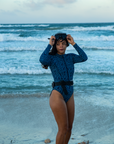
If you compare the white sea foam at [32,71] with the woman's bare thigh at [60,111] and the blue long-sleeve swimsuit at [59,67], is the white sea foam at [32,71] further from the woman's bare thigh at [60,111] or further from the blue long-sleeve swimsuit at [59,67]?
the woman's bare thigh at [60,111]

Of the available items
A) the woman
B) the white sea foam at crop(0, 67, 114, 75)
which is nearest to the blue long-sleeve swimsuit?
the woman

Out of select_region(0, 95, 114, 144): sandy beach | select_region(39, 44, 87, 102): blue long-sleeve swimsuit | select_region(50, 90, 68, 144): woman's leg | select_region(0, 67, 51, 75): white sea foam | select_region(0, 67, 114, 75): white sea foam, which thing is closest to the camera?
select_region(50, 90, 68, 144): woman's leg

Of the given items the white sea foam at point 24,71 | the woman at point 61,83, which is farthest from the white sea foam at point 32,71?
the woman at point 61,83

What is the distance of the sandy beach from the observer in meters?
3.42

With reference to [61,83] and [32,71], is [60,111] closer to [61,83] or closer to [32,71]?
[61,83]

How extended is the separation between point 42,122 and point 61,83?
1685 millimetres

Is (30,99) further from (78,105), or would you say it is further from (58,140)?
(58,140)

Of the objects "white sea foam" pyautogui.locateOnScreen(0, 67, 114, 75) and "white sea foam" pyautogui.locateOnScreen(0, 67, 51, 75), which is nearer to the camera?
"white sea foam" pyautogui.locateOnScreen(0, 67, 114, 75)

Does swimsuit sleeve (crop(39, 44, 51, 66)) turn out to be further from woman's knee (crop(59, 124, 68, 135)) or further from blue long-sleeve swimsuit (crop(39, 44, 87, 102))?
woman's knee (crop(59, 124, 68, 135))

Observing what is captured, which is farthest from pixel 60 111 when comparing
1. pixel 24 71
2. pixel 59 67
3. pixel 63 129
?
pixel 24 71

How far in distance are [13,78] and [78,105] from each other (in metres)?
3.50

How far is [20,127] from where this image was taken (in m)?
3.83

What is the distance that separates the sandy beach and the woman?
0.90m

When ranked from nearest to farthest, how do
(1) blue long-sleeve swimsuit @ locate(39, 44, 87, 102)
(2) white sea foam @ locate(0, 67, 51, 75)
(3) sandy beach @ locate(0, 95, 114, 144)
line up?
(1) blue long-sleeve swimsuit @ locate(39, 44, 87, 102) < (3) sandy beach @ locate(0, 95, 114, 144) < (2) white sea foam @ locate(0, 67, 51, 75)
